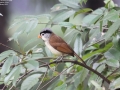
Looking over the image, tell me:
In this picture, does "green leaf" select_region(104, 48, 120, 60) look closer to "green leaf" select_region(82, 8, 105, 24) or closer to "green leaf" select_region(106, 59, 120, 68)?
"green leaf" select_region(106, 59, 120, 68)

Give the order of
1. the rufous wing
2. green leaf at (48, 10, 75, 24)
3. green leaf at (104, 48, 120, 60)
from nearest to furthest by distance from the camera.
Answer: green leaf at (104, 48, 120, 60) < green leaf at (48, 10, 75, 24) < the rufous wing

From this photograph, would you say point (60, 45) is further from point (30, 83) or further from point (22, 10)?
point (22, 10)

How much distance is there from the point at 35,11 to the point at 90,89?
5.58 ft

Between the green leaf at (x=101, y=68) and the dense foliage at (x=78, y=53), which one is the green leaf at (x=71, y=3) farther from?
the green leaf at (x=101, y=68)

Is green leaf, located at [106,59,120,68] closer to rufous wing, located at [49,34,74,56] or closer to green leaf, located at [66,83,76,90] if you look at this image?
green leaf, located at [66,83,76,90]

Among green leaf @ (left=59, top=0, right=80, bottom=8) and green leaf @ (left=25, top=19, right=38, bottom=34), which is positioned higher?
green leaf @ (left=59, top=0, right=80, bottom=8)

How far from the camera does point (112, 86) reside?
3.71ft

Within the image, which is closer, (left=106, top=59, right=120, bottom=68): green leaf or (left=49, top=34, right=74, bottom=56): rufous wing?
(left=106, top=59, right=120, bottom=68): green leaf

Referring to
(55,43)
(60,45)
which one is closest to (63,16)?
(60,45)

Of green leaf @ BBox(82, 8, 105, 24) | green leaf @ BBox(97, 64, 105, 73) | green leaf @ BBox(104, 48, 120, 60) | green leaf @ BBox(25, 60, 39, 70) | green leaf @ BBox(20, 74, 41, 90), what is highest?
green leaf @ BBox(82, 8, 105, 24)

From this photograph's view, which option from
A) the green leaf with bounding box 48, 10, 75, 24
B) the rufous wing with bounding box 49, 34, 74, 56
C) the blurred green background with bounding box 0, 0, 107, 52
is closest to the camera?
the green leaf with bounding box 48, 10, 75, 24

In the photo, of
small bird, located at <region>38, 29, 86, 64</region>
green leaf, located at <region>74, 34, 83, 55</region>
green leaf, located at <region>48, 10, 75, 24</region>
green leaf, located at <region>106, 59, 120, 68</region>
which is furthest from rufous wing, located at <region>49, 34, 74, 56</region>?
green leaf, located at <region>106, 59, 120, 68</region>

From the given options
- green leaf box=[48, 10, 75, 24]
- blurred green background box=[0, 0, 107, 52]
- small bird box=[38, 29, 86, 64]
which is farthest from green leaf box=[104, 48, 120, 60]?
blurred green background box=[0, 0, 107, 52]

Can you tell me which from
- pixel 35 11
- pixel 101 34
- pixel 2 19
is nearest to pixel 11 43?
pixel 2 19
